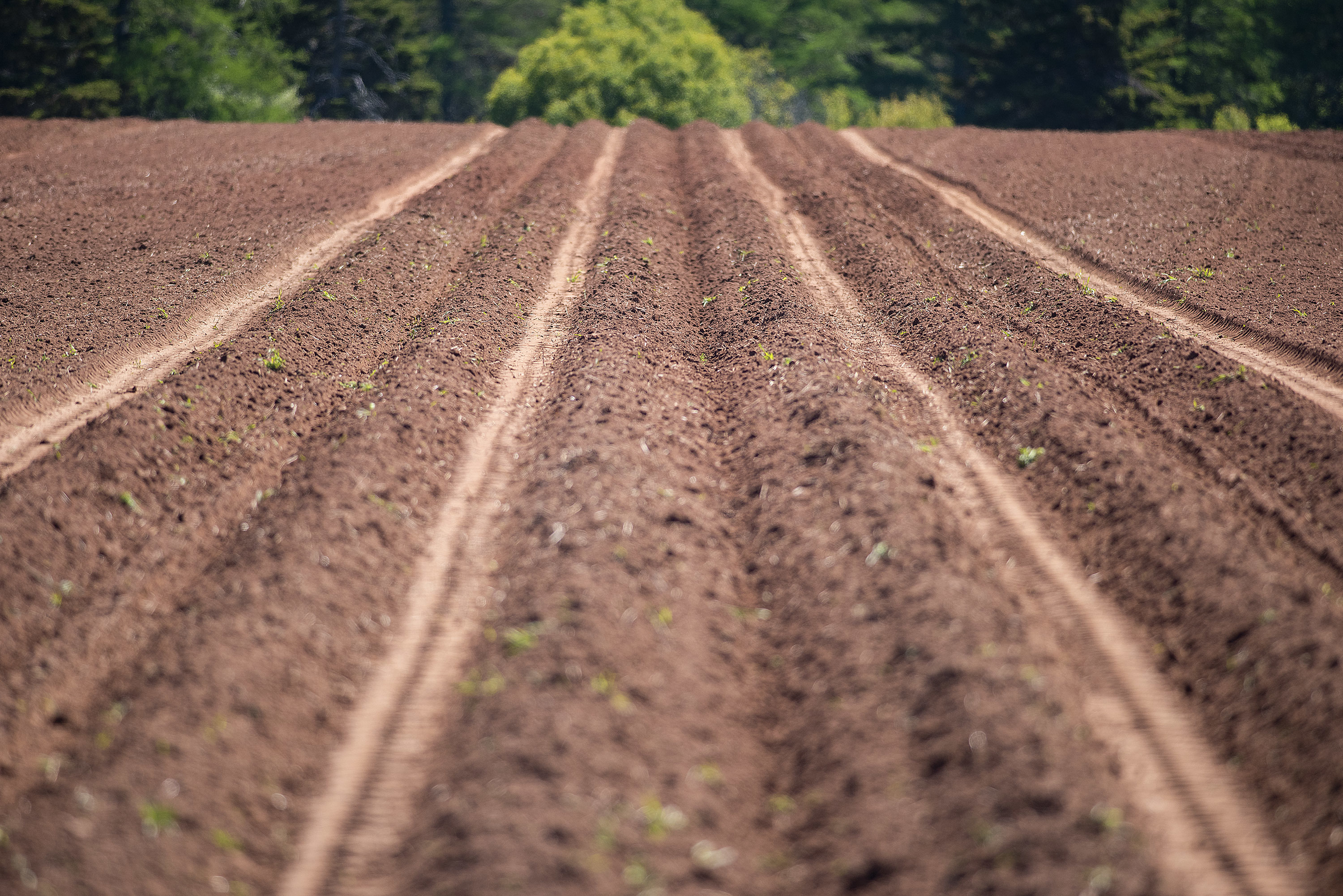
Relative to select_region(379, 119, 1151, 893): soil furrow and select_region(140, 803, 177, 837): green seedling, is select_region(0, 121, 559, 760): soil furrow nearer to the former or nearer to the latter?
select_region(140, 803, 177, 837): green seedling

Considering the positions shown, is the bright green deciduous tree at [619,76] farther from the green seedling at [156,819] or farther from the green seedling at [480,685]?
the green seedling at [156,819]

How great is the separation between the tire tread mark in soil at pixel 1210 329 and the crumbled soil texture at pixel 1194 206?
0.56 ft

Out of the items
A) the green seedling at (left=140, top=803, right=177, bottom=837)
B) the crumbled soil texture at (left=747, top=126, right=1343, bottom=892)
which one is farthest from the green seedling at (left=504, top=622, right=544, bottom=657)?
the crumbled soil texture at (left=747, top=126, right=1343, bottom=892)

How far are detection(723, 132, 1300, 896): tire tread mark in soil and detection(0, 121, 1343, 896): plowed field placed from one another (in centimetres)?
3

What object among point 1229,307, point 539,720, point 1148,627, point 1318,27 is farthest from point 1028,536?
point 1318,27

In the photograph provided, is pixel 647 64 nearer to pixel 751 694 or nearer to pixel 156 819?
pixel 751 694

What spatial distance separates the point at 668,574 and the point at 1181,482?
18.2 ft

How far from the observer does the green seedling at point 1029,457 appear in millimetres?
9477

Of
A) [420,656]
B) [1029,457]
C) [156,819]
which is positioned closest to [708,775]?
[420,656]

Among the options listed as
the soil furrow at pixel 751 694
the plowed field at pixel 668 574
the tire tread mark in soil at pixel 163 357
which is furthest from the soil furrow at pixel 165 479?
the soil furrow at pixel 751 694

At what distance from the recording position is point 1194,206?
20219 millimetres

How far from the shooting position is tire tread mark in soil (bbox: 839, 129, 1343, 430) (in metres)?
11.4

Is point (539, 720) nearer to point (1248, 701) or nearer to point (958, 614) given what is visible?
point (958, 614)

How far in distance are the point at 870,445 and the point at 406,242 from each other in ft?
37.1
